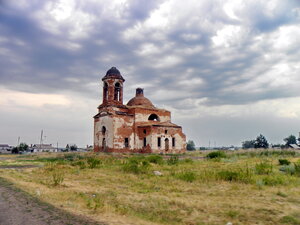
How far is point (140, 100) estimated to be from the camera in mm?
36344

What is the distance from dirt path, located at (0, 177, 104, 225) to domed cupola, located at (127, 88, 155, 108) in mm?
28991

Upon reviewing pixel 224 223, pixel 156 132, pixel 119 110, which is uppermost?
pixel 119 110

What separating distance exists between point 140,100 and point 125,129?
6.32m

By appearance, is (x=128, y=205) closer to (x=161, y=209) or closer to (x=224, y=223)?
(x=161, y=209)

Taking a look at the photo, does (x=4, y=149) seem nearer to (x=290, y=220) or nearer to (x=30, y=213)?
(x=30, y=213)

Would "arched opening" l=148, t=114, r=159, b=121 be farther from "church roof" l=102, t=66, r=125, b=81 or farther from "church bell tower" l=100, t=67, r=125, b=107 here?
"church roof" l=102, t=66, r=125, b=81

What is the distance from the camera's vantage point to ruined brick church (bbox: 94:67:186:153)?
102 ft

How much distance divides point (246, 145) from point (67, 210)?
98.4 meters

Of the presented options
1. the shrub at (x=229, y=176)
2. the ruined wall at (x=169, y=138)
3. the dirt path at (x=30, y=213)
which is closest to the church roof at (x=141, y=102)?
the ruined wall at (x=169, y=138)

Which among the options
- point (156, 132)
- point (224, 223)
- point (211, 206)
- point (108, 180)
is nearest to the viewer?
point (224, 223)

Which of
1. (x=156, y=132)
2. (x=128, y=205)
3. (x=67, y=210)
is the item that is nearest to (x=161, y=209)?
(x=128, y=205)

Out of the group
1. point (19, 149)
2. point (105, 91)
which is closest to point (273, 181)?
point (105, 91)

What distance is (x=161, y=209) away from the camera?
19.4 feet

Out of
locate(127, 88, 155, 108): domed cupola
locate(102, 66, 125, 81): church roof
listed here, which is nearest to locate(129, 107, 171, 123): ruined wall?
locate(127, 88, 155, 108): domed cupola
